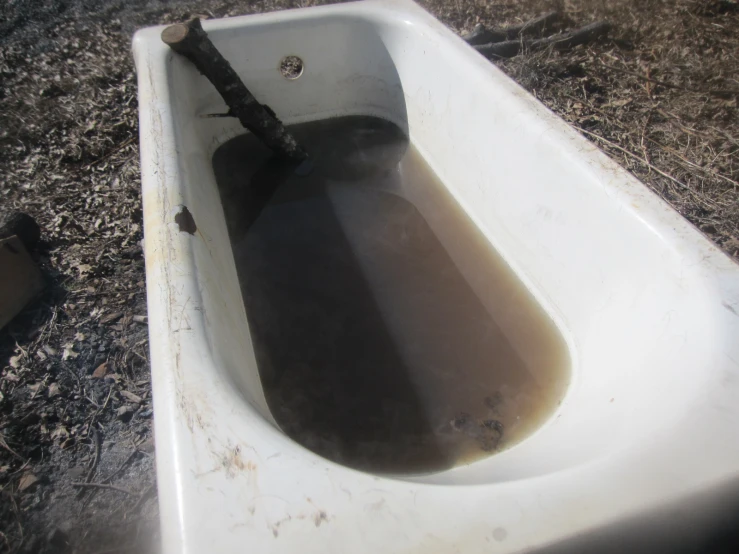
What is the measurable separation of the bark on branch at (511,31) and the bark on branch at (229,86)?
3.81 ft

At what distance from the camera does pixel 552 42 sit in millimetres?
2330

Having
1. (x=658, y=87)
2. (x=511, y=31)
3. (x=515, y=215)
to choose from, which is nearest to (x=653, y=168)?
(x=658, y=87)

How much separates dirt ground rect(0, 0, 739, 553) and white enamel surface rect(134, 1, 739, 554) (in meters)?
0.37

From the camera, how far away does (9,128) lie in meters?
2.03

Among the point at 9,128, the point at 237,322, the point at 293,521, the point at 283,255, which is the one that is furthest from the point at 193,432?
the point at 9,128

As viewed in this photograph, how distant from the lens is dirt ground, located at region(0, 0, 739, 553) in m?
1.14

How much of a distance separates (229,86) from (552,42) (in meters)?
1.57

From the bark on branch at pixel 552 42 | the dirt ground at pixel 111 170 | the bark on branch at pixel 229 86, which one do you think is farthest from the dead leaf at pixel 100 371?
the bark on branch at pixel 552 42

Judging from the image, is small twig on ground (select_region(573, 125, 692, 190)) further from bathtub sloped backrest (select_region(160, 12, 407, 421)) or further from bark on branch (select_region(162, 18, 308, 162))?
bark on branch (select_region(162, 18, 308, 162))

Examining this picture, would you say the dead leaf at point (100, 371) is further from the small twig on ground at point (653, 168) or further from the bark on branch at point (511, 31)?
the bark on branch at point (511, 31)

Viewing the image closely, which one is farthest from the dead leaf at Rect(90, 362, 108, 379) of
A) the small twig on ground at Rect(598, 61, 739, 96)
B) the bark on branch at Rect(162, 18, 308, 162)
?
the small twig on ground at Rect(598, 61, 739, 96)

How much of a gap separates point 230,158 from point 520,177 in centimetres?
Answer: 106

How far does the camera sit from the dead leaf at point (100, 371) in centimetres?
131

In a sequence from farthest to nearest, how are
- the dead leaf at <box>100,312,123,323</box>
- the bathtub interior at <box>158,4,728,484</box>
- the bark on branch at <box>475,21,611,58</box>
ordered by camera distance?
1. the bark on branch at <box>475,21,611,58</box>
2. the dead leaf at <box>100,312,123,323</box>
3. the bathtub interior at <box>158,4,728,484</box>
